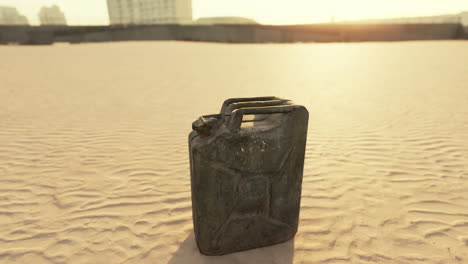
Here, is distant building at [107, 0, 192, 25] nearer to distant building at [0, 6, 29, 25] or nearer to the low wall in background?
distant building at [0, 6, 29, 25]

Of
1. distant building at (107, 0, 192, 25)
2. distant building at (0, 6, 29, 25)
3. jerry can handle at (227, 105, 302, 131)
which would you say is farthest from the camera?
distant building at (0, 6, 29, 25)

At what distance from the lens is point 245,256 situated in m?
2.63

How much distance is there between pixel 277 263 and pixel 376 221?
1.37m

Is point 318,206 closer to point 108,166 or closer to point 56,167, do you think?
point 108,166

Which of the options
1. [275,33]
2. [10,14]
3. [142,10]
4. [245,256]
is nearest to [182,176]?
[245,256]

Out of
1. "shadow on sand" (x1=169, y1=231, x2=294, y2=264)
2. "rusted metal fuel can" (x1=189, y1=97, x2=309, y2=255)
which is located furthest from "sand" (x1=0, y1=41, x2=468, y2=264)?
"rusted metal fuel can" (x1=189, y1=97, x2=309, y2=255)

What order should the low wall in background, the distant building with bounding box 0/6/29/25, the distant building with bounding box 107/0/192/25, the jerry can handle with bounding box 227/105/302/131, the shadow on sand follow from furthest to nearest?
the distant building with bounding box 0/6/29/25 → the distant building with bounding box 107/0/192/25 → the low wall in background → the shadow on sand → the jerry can handle with bounding box 227/105/302/131

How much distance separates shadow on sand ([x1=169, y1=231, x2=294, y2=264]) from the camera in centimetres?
259

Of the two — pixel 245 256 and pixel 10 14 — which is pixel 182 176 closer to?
pixel 245 256

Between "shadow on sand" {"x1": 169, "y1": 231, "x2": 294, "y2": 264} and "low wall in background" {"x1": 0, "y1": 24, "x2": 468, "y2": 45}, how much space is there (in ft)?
97.4

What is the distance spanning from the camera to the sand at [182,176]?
2.81 meters

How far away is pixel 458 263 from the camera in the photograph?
104 inches

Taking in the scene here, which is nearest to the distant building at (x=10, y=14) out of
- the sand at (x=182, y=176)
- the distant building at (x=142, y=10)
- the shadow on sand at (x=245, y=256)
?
the distant building at (x=142, y=10)

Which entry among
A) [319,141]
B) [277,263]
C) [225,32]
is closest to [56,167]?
[277,263]
